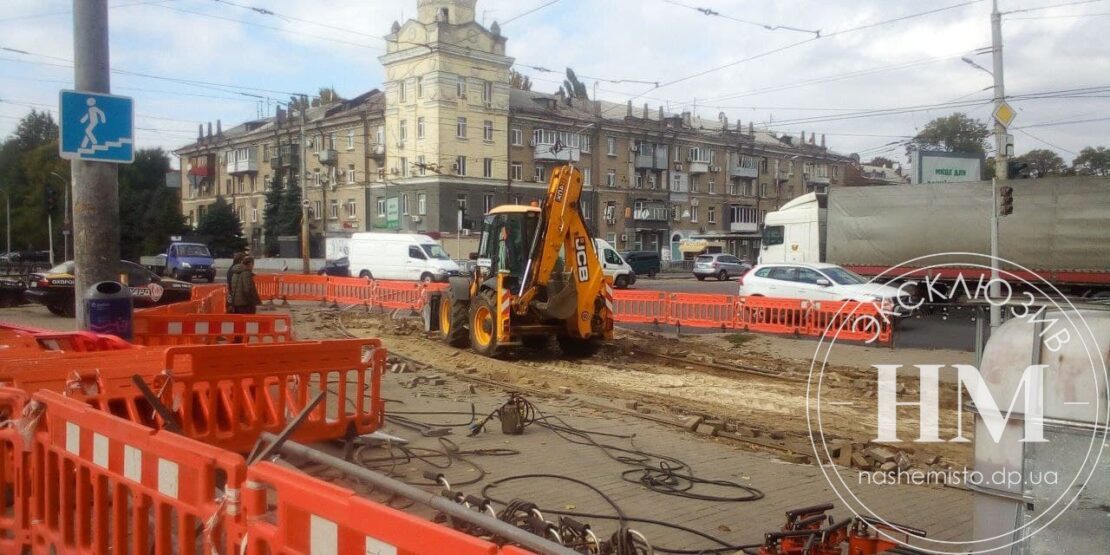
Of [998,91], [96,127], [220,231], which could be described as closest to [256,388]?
[96,127]

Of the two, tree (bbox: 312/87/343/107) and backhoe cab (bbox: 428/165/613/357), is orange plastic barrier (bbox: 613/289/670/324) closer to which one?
backhoe cab (bbox: 428/165/613/357)

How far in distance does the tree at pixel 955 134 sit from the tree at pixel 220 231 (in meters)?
51.4

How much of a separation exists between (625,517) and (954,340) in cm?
1292

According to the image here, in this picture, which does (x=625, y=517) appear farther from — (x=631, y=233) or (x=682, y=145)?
(x=682, y=145)

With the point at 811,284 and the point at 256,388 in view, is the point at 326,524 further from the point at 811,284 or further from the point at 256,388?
the point at 811,284

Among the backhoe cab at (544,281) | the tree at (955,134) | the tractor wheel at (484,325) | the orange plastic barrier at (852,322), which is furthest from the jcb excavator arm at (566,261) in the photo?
the tree at (955,134)

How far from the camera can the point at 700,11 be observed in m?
19.0

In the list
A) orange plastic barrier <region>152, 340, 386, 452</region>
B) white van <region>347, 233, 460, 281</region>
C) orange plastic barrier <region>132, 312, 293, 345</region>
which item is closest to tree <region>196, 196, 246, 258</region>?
white van <region>347, 233, 460, 281</region>

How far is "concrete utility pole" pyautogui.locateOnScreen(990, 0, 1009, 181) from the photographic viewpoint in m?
20.0

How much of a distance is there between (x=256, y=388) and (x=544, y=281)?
713 centimetres

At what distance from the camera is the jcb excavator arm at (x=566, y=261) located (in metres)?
13.4

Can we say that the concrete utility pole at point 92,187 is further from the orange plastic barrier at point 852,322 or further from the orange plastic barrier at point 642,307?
the orange plastic barrier at point 642,307

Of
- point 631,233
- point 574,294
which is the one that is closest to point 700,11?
point 574,294

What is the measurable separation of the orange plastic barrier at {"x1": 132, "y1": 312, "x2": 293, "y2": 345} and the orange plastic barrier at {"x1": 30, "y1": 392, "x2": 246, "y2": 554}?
19.0ft
